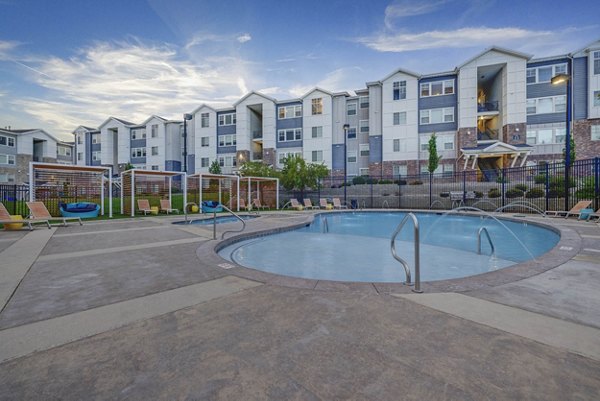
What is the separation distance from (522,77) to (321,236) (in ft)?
105

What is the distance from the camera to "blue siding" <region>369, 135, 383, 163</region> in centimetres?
3403

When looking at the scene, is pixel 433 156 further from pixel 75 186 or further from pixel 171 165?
pixel 171 165

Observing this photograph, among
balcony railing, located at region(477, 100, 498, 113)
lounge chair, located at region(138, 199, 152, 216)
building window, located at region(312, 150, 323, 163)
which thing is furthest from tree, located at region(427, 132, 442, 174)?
Result: lounge chair, located at region(138, 199, 152, 216)

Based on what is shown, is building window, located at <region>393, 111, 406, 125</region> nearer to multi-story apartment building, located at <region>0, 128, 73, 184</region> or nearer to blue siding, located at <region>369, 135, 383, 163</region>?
blue siding, located at <region>369, 135, 383, 163</region>

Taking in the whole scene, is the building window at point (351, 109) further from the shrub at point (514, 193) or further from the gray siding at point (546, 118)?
the shrub at point (514, 193)

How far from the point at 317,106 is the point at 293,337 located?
36.6 metres

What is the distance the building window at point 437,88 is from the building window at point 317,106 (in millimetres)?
12599

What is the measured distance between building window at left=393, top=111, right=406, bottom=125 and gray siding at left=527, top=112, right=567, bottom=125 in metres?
12.8

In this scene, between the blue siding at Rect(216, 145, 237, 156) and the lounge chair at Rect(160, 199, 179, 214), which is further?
the blue siding at Rect(216, 145, 237, 156)

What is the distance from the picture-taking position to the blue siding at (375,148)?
34.0 meters

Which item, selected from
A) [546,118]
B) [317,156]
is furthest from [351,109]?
[546,118]

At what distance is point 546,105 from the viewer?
1134 inches

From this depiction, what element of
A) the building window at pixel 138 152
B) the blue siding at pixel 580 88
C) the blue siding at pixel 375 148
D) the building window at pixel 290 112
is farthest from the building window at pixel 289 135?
the blue siding at pixel 580 88

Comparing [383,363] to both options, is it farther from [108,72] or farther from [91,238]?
[108,72]
